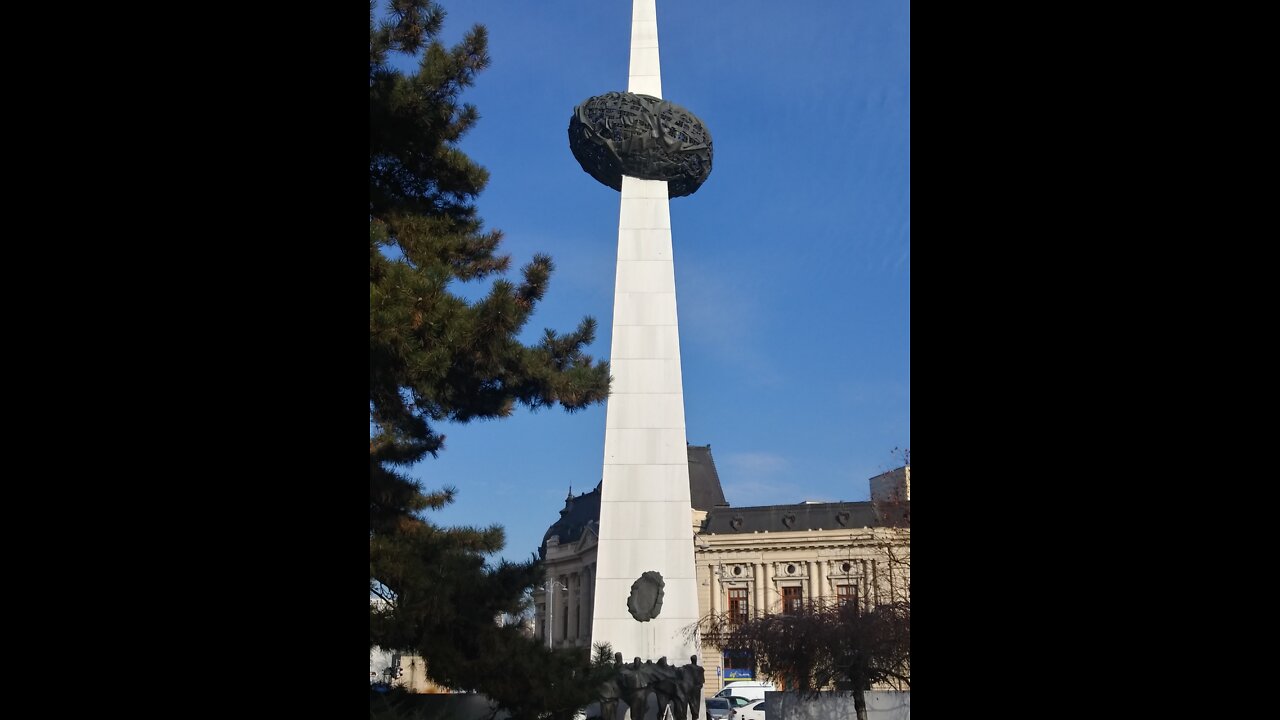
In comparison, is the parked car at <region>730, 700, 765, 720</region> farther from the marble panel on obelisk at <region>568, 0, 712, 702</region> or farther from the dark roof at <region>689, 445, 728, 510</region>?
the dark roof at <region>689, 445, 728, 510</region>

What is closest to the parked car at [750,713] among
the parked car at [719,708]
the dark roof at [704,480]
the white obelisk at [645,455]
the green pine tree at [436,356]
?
the parked car at [719,708]

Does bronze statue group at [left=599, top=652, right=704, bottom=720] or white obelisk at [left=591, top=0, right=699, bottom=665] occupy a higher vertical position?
white obelisk at [left=591, top=0, right=699, bottom=665]

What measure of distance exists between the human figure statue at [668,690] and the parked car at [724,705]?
12996 mm

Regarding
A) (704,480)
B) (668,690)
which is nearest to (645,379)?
(668,690)

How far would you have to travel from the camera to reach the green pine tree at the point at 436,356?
33.2ft

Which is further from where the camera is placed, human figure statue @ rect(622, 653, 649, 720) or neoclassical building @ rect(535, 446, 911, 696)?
neoclassical building @ rect(535, 446, 911, 696)

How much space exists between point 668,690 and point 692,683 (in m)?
0.50

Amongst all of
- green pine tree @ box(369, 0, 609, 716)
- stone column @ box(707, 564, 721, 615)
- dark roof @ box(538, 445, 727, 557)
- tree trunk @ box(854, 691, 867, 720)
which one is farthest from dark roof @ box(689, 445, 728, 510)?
green pine tree @ box(369, 0, 609, 716)

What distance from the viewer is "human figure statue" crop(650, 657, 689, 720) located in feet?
60.5

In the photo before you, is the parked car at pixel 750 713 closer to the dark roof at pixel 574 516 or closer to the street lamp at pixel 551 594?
the street lamp at pixel 551 594

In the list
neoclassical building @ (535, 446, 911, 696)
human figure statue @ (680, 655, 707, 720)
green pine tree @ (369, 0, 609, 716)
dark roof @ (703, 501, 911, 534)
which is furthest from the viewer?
dark roof @ (703, 501, 911, 534)

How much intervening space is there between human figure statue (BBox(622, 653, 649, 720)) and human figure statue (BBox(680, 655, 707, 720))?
66 centimetres

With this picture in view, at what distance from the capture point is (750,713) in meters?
30.0
